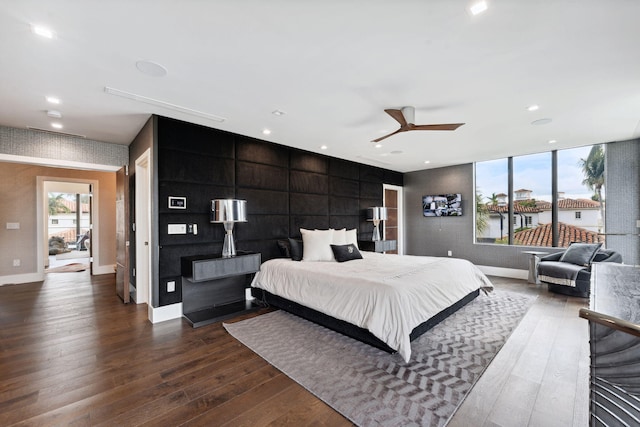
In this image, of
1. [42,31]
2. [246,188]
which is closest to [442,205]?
[246,188]

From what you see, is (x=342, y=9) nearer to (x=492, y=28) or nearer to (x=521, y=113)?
(x=492, y=28)

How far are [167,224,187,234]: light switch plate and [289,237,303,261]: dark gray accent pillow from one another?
5.17 ft

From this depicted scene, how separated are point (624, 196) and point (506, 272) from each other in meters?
2.33

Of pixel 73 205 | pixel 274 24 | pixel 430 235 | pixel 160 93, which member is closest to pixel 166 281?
pixel 160 93

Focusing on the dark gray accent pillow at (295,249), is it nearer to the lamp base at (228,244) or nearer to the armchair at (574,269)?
the lamp base at (228,244)

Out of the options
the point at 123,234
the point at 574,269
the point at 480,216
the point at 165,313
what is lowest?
the point at 165,313

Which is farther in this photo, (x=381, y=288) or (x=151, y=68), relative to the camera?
(x=381, y=288)

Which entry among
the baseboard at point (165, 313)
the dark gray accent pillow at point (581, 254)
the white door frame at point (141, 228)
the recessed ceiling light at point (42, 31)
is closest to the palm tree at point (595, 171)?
the dark gray accent pillow at point (581, 254)

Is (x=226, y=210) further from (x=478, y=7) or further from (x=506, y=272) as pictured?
(x=506, y=272)

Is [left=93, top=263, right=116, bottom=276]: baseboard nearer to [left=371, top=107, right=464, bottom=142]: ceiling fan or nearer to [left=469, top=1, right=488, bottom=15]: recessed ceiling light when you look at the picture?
[left=371, top=107, right=464, bottom=142]: ceiling fan

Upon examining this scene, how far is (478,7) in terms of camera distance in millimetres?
1690

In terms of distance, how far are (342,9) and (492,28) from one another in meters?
1.08

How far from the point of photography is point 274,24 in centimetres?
184

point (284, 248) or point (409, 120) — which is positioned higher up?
point (409, 120)
